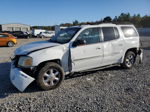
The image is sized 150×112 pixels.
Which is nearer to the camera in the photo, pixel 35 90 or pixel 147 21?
pixel 35 90

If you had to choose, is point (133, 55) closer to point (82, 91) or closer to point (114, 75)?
point (114, 75)

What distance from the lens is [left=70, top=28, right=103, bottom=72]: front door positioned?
475cm

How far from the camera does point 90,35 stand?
5.15 m

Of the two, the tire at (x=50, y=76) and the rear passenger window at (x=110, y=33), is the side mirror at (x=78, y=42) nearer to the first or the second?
the tire at (x=50, y=76)

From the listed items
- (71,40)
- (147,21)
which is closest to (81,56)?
(71,40)

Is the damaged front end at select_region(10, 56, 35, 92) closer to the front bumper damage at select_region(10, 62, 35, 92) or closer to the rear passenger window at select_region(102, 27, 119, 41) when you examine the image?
the front bumper damage at select_region(10, 62, 35, 92)

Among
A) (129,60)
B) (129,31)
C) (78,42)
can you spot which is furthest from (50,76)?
(129,31)

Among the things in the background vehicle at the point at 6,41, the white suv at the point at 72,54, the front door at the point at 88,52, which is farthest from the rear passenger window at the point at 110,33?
the background vehicle at the point at 6,41

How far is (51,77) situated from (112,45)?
2515 mm

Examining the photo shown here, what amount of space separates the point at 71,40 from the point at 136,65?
3.69m

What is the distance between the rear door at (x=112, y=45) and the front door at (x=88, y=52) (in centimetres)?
26

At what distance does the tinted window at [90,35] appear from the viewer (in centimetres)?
500

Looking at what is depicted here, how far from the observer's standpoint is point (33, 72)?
13.8 ft

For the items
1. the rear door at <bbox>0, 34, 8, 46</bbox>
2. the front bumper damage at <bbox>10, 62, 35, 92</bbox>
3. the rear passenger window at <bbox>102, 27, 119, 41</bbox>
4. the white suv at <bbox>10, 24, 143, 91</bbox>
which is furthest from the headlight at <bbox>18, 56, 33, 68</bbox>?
the rear door at <bbox>0, 34, 8, 46</bbox>
